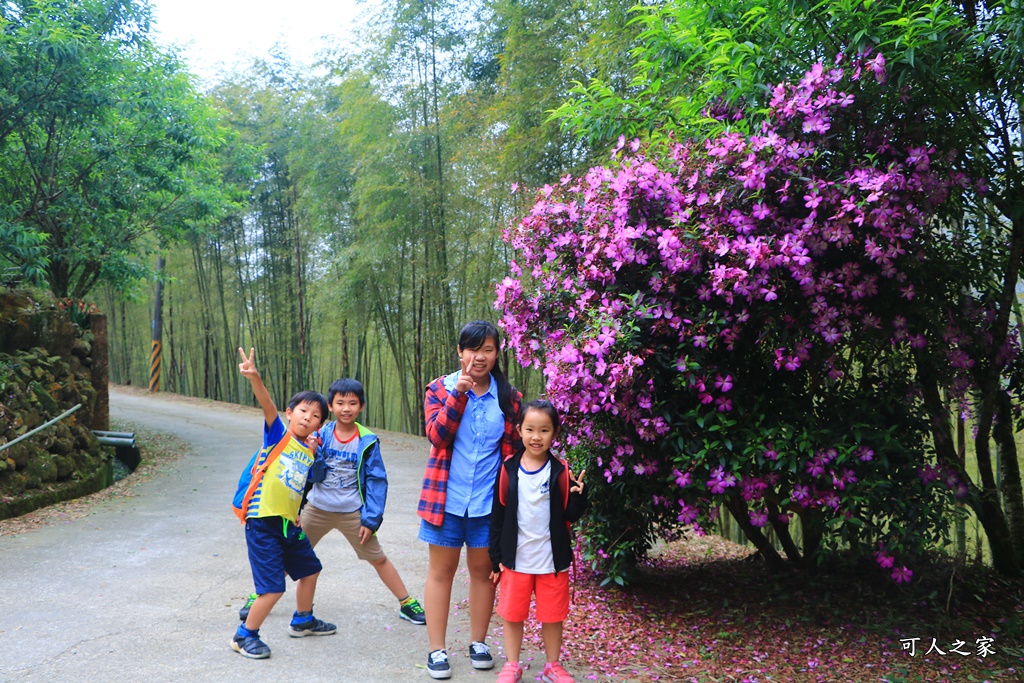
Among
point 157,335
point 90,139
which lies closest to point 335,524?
point 90,139

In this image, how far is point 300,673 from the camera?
114 inches

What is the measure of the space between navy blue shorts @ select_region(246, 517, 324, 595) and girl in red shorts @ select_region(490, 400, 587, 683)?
2.97ft

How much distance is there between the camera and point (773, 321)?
3191mm

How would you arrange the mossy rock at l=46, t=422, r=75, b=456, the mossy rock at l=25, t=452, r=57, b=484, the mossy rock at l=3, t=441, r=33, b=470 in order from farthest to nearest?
the mossy rock at l=46, t=422, r=75, b=456 → the mossy rock at l=25, t=452, r=57, b=484 → the mossy rock at l=3, t=441, r=33, b=470

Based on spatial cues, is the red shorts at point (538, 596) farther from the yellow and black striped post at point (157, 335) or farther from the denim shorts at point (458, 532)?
the yellow and black striped post at point (157, 335)

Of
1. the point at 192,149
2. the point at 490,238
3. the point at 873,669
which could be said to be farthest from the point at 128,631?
the point at 192,149

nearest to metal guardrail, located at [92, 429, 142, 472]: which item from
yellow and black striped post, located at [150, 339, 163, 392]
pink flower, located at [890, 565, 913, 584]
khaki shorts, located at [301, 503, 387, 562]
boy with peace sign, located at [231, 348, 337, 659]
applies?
khaki shorts, located at [301, 503, 387, 562]

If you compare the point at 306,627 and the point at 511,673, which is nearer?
the point at 511,673

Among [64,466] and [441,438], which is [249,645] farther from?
[64,466]

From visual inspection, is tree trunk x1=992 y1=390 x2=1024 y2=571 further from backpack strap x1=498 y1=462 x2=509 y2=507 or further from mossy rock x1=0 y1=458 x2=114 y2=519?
mossy rock x1=0 y1=458 x2=114 y2=519

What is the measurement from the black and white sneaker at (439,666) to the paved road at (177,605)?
5cm

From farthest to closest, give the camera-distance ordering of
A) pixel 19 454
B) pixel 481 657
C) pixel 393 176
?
pixel 393 176 < pixel 19 454 < pixel 481 657

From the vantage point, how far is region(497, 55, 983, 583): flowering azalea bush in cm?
312

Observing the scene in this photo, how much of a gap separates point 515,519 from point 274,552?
40.4 inches
